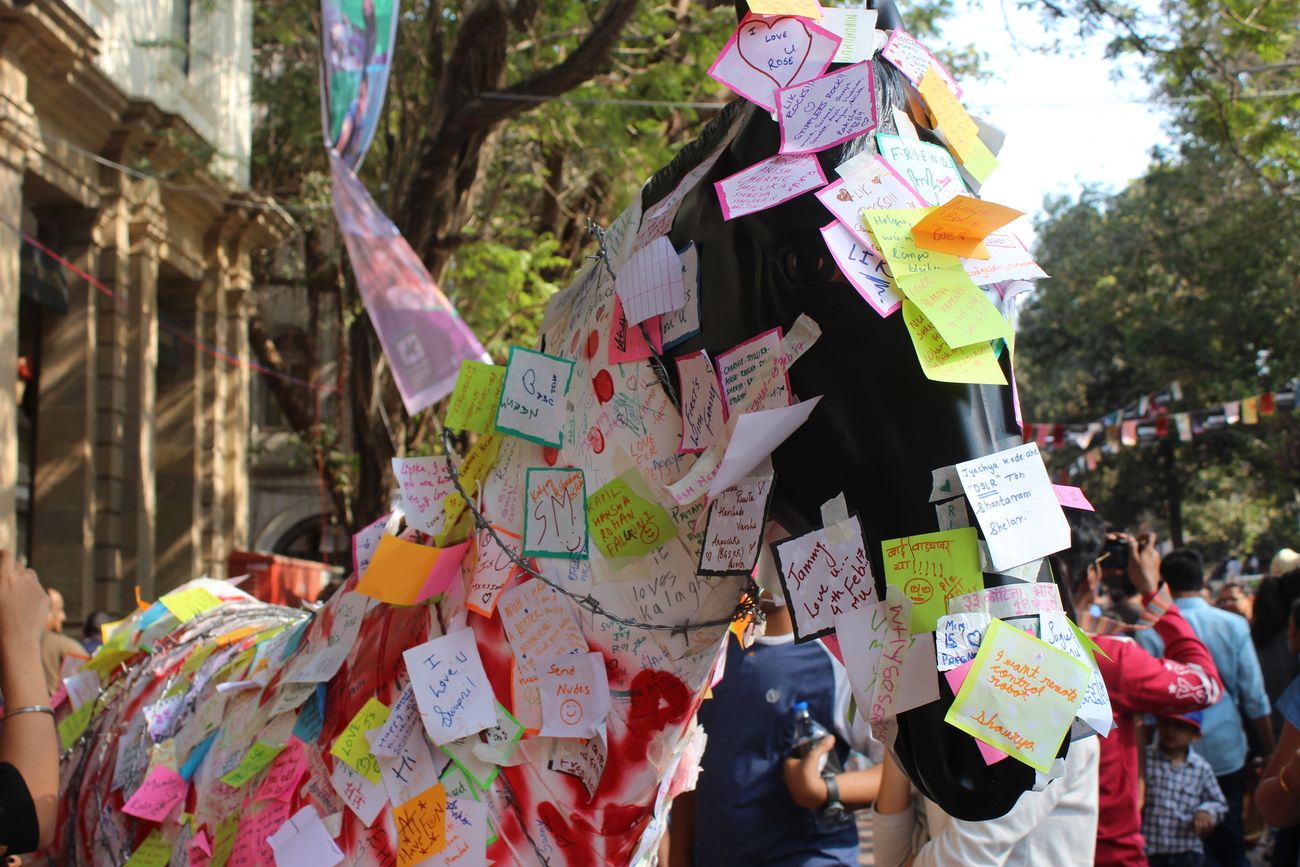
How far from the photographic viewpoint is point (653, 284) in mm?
1855

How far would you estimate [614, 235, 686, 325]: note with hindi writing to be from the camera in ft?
6.06

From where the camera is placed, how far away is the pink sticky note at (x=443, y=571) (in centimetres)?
216

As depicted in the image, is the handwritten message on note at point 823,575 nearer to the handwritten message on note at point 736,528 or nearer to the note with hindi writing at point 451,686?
the handwritten message on note at point 736,528

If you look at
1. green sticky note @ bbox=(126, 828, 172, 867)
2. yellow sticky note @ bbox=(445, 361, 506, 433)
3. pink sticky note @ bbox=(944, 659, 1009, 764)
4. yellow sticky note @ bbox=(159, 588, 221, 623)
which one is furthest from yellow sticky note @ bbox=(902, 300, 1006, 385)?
yellow sticky note @ bbox=(159, 588, 221, 623)

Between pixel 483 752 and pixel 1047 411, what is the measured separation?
3012cm

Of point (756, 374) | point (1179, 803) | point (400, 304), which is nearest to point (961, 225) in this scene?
point (756, 374)

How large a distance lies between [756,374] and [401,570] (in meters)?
0.85

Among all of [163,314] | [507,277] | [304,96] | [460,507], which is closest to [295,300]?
[163,314]

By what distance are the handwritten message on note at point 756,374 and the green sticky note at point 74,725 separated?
270 centimetres

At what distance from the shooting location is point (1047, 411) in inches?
1188

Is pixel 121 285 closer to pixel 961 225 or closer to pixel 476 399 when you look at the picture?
pixel 476 399

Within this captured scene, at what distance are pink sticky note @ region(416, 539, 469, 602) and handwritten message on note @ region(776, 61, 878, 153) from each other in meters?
0.94

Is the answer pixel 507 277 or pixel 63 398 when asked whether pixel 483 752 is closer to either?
pixel 507 277

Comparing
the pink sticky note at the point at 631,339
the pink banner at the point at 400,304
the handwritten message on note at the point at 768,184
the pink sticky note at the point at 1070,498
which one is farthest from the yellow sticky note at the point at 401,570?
the pink banner at the point at 400,304
